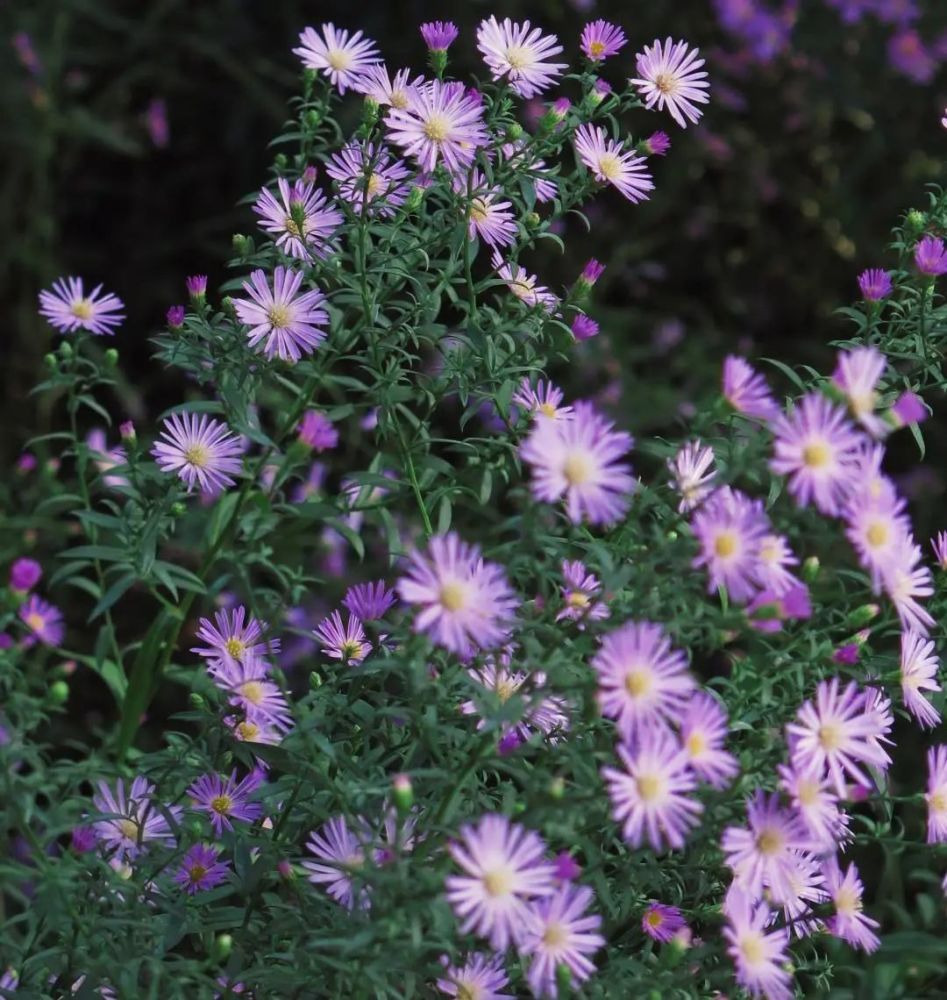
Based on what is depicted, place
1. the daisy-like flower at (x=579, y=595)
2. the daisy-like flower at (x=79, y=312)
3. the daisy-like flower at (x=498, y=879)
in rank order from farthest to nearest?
the daisy-like flower at (x=79, y=312) < the daisy-like flower at (x=579, y=595) < the daisy-like flower at (x=498, y=879)

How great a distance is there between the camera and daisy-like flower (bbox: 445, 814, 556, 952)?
72cm

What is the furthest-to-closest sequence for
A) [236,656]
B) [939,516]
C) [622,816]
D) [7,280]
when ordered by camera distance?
[7,280]
[939,516]
[236,656]
[622,816]

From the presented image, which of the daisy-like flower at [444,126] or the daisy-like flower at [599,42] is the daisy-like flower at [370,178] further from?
the daisy-like flower at [599,42]

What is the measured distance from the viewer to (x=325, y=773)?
891mm

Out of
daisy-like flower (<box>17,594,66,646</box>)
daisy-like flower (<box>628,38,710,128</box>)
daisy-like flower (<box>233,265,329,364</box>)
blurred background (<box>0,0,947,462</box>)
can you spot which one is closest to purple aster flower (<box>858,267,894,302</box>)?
daisy-like flower (<box>628,38,710,128</box>)

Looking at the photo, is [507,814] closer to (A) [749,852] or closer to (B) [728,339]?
(A) [749,852]

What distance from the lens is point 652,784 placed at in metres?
0.74

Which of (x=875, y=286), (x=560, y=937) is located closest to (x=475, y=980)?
(x=560, y=937)

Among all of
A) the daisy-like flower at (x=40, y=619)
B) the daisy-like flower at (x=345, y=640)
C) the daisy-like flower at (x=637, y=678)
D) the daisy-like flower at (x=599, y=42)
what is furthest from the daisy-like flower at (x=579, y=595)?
the daisy-like flower at (x=40, y=619)

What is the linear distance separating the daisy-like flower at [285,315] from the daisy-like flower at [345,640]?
0.18 metres

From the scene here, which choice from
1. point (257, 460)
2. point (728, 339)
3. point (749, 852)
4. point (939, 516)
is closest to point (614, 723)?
point (749, 852)

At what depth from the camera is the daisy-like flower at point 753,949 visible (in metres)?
0.80

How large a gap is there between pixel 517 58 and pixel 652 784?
0.54m

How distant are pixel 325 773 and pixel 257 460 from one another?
12.9 inches
